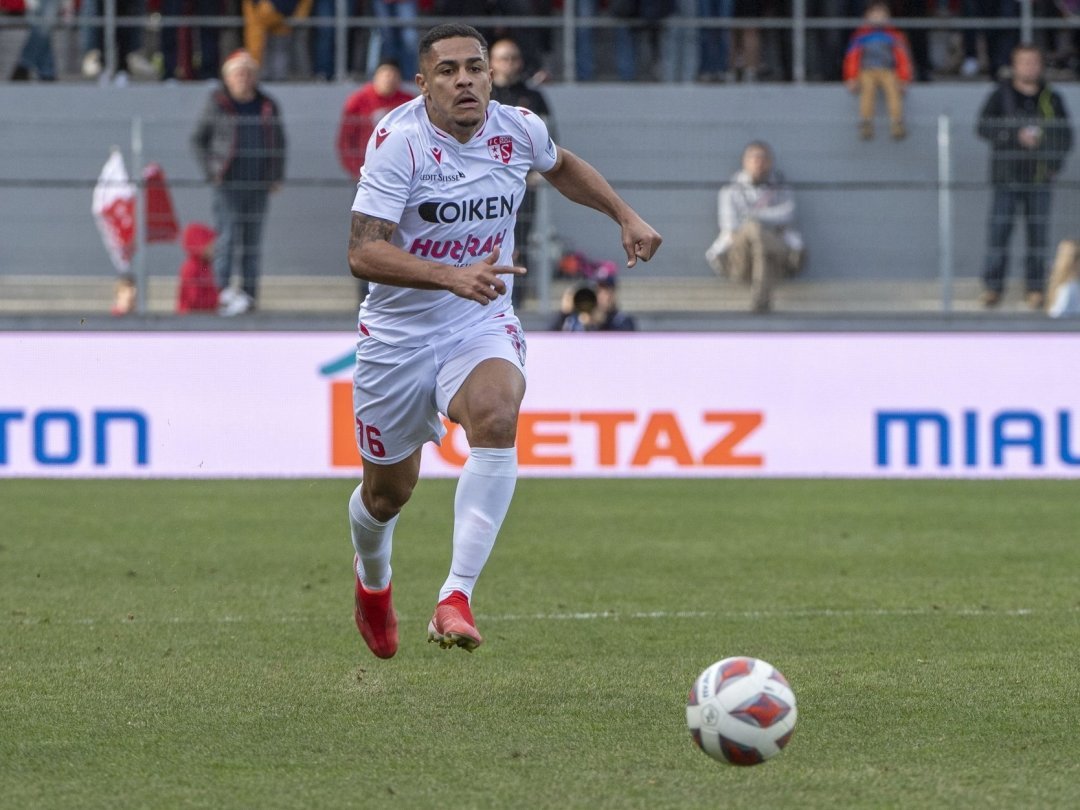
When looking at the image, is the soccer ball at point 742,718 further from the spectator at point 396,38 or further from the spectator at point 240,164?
the spectator at point 396,38

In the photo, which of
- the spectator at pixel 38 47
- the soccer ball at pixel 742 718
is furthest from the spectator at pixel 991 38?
the soccer ball at pixel 742 718

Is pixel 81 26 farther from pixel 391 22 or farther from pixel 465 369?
Result: pixel 465 369

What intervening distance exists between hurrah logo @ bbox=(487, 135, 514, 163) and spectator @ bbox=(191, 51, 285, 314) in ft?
32.3

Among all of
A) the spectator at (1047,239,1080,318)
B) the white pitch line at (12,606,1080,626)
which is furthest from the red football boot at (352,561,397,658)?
the spectator at (1047,239,1080,318)

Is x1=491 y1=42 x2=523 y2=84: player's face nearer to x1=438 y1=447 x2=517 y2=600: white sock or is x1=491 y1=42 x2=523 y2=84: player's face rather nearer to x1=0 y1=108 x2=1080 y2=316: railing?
x1=0 y1=108 x2=1080 y2=316: railing

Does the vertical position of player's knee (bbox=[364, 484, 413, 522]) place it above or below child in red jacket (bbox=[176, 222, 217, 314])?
below

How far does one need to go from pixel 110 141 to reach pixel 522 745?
44.2ft

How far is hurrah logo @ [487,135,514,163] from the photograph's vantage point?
669 centimetres

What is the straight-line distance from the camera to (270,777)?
16.3ft

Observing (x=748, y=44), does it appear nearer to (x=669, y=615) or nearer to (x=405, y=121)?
(x=669, y=615)

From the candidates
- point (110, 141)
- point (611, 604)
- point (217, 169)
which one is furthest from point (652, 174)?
point (611, 604)

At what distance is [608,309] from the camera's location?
15305 mm

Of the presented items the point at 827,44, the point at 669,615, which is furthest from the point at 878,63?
the point at 669,615

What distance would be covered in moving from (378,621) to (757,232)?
10.6m
